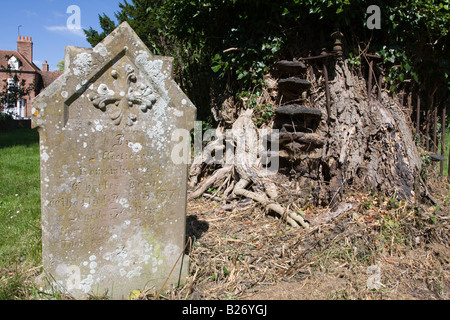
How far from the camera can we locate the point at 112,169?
273cm

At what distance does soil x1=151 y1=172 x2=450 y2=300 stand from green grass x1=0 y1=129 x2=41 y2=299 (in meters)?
1.22

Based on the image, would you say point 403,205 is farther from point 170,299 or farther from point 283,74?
point 170,299

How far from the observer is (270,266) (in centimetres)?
331

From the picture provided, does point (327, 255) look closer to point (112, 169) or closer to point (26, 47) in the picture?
point (112, 169)

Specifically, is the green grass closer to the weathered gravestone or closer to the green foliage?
the weathered gravestone

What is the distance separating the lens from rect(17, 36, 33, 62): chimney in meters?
28.3

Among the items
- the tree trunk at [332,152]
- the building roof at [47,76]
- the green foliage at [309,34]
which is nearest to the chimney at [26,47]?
the building roof at [47,76]

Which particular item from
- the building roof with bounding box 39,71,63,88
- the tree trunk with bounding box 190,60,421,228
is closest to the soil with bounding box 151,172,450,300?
the tree trunk with bounding box 190,60,421,228

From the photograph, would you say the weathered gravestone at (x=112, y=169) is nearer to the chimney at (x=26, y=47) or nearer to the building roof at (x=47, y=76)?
the chimney at (x=26, y=47)

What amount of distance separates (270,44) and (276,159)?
170 cm

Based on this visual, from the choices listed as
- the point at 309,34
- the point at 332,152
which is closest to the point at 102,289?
the point at 332,152

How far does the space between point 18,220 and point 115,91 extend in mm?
2667

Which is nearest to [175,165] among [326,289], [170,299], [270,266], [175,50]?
[170,299]

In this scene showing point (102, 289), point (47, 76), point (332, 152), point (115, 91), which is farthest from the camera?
point (47, 76)
